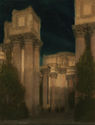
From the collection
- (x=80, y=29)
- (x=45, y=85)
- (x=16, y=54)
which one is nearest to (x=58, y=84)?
(x=45, y=85)

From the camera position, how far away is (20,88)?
921 inches

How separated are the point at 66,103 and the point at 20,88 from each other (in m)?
17.1

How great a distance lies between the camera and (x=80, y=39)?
22.8 metres

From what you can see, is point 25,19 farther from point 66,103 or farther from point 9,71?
point 66,103

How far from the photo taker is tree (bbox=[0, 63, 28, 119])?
22.2 meters

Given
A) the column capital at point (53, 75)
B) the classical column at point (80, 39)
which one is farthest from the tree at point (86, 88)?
the column capital at point (53, 75)

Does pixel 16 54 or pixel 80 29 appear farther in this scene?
pixel 16 54

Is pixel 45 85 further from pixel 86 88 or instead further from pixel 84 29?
pixel 86 88

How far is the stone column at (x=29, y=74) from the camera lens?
2480cm

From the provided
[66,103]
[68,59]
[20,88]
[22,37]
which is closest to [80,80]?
[20,88]

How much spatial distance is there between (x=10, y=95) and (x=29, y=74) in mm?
3984

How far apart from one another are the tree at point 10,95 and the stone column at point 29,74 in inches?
50.6

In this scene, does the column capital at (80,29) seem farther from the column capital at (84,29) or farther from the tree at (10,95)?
the tree at (10,95)

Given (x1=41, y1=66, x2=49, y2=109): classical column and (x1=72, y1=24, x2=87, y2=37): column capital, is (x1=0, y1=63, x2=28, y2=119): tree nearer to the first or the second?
(x1=72, y1=24, x2=87, y2=37): column capital
